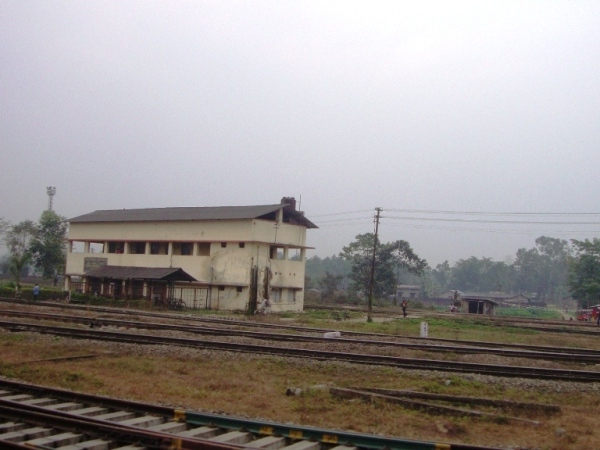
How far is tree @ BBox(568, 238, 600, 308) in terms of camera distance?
69250 mm

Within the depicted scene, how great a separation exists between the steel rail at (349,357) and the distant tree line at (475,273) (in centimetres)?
5429

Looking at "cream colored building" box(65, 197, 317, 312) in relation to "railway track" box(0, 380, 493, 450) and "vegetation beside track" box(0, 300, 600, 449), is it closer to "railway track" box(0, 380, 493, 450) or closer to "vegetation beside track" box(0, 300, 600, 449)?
"vegetation beside track" box(0, 300, 600, 449)

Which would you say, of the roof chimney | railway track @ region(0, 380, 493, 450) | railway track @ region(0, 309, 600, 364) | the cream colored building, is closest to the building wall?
the cream colored building

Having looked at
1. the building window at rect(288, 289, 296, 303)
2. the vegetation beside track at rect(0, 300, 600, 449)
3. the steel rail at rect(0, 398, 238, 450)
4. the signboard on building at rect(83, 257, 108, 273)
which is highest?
the signboard on building at rect(83, 257, 108, 273)

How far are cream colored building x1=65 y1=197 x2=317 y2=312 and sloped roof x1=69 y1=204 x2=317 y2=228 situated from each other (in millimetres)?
90

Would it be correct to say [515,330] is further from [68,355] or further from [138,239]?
[138,239]

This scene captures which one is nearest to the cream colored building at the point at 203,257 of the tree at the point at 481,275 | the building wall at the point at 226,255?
the building wall at the point at 226,255

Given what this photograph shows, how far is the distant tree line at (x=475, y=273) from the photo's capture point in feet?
239

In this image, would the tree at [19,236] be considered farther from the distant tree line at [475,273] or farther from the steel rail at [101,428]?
the steel rail at [101,428]

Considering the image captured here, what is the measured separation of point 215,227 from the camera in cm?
4712

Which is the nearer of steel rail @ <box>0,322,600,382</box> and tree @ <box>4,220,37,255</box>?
steel rail @ <box>0,322,600,382</box>

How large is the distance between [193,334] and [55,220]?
65.7m

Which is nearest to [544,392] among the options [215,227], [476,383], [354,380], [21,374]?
[476,383]

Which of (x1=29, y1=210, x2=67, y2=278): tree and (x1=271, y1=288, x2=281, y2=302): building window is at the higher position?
(x1=29, y1=210, x2=67, y2=278): tree
